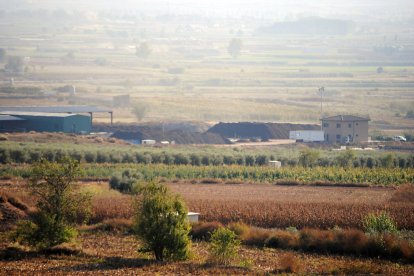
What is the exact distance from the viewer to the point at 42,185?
83.7 feet

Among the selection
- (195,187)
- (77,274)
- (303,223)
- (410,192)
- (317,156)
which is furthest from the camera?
(317,156)

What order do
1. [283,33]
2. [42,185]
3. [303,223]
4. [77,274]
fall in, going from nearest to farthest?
[77,274]
[42,185]
[303,223]
[283,33]

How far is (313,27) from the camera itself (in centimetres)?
18938

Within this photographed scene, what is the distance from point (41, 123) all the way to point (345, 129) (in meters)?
18.4

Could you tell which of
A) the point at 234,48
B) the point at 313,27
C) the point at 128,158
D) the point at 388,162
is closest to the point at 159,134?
the point at 128,158

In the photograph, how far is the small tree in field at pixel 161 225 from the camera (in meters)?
23.4

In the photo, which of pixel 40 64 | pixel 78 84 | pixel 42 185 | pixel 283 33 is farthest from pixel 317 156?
pixel 283 33

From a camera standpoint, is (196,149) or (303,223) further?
(196,149)

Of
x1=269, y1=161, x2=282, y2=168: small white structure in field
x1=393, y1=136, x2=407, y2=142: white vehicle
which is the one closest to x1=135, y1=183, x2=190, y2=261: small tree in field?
x1=269, y1=161, x2=282, y2=168: small white structure in field

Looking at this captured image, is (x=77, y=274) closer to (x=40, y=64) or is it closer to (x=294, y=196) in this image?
(x=294, y=196)

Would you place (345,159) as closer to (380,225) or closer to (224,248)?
(380,225)

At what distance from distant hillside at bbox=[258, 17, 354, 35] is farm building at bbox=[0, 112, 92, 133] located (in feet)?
417

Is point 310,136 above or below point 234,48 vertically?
below

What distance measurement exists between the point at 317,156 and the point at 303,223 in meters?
19.3
